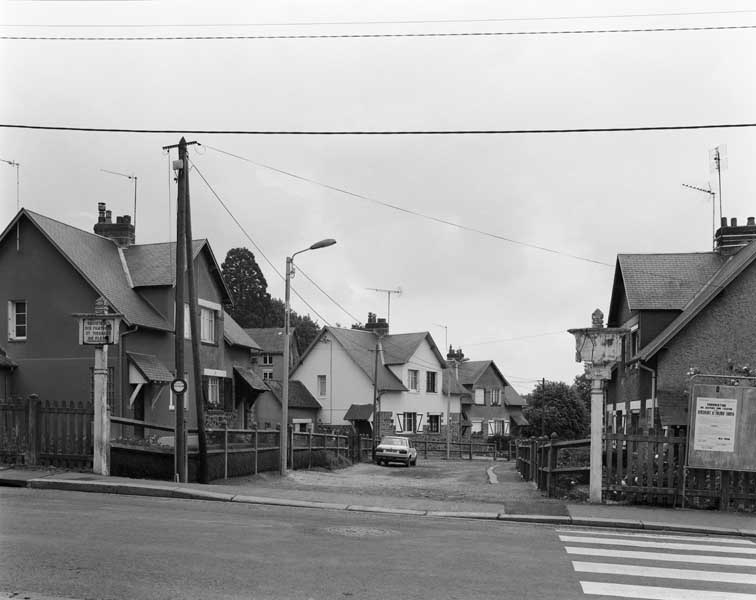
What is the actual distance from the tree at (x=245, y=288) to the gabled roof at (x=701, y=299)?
193 feet

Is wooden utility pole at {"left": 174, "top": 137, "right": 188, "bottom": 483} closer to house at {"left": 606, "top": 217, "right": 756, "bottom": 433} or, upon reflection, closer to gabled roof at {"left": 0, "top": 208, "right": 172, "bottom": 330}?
gabled roof at {"left": 0, "top": 208, "right": 172, "bottom": 330}

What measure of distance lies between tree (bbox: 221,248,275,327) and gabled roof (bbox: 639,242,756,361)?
58879mm

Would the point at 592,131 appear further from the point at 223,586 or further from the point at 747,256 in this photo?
the point at 223,586

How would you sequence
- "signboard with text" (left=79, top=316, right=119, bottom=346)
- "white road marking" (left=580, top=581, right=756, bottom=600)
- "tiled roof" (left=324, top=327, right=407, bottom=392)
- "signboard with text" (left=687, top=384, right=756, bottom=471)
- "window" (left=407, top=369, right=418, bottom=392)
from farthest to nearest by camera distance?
"window" (left=407, top=369, right=418, bottom=392), "tiled roof" (left=324, top=327, right=407, bottom=392), "signboard with text" (left=79, top=316, right=119, bottom=346), "signboard with text" (left=687, top=384, right=756, bottom=471), "white road marking" (left=580, top=581, right=756, bottom=600)

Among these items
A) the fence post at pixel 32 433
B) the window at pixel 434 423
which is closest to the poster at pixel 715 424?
the fence post at pixel 32 433

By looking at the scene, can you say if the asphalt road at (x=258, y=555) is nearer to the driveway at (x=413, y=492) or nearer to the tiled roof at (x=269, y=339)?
the driveway at (x=413, y=492)

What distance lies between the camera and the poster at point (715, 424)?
15.1 meters

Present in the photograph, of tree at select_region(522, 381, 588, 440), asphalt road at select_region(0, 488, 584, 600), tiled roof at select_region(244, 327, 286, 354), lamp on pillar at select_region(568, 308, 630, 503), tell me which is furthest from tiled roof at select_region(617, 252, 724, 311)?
tree at select_region(522, 381, 588, 440)

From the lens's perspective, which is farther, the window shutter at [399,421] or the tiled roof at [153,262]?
the window shutter at [399,421]

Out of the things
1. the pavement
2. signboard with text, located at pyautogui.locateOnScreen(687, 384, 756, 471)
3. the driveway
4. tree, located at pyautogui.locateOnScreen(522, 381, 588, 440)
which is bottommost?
tree, located at pyautogui.locateOnScreen(522, 381, 588, 440)

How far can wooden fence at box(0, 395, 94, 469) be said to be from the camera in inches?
690

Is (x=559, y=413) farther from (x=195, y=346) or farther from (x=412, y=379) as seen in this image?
(x=195, y=346)

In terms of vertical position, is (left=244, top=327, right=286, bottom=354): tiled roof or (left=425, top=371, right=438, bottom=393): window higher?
(left=244, top=327, right=286, bottom=354): tiled roof

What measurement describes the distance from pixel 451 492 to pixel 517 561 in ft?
37.3
